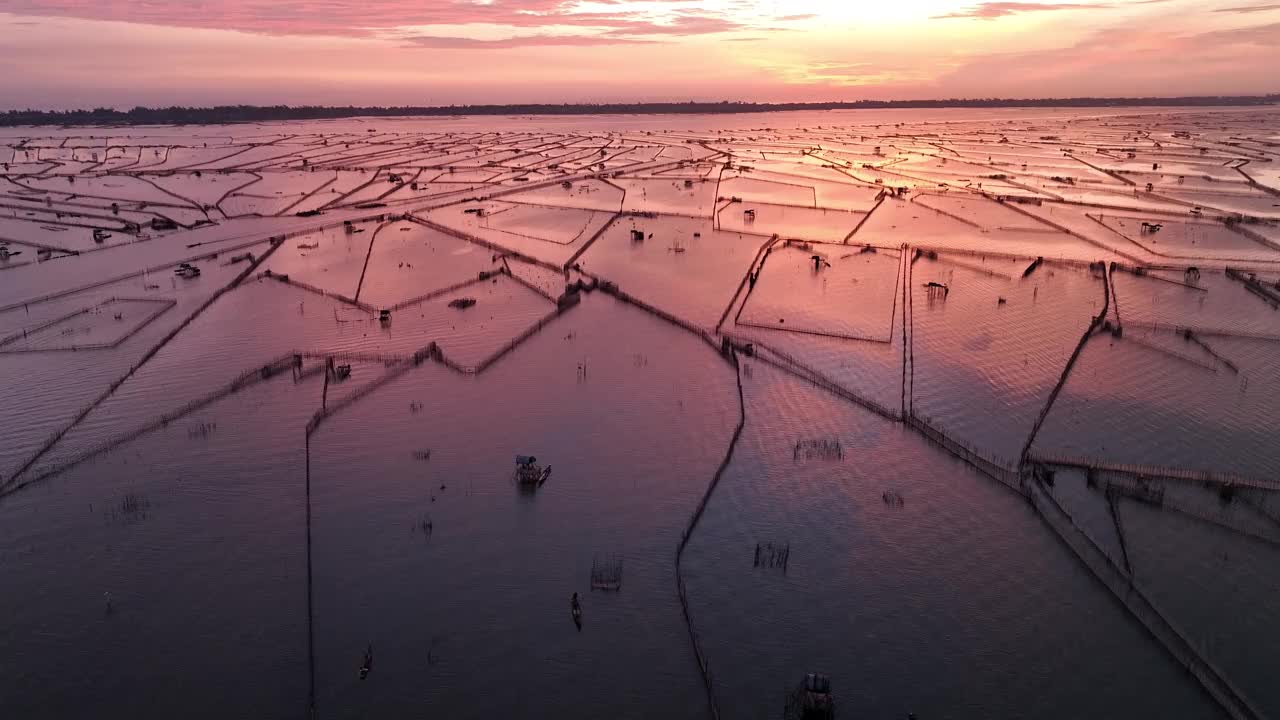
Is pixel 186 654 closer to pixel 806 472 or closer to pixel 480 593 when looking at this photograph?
pixel 480 593

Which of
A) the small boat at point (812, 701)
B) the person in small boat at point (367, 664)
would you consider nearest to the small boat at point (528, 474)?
the person in small boat at point (367, 664)

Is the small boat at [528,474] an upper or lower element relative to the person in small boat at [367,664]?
upper

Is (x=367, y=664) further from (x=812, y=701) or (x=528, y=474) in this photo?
(x=812, y=701)

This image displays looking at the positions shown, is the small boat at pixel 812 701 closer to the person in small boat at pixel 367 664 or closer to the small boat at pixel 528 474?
the person in small boat at pixel 367 664

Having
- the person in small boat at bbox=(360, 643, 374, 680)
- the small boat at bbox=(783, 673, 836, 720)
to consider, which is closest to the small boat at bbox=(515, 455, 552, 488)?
the person in small boat at bbox=(360, 643, 374, 680)

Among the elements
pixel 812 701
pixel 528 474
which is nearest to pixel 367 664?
pixel 528 474

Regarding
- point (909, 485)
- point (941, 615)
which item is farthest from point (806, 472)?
point (941, 615)

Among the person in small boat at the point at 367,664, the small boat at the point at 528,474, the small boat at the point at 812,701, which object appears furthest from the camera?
the small boat at the point at 528,474

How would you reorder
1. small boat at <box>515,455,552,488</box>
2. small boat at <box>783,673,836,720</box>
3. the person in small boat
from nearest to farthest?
1. small boat at <box>783,673,836,720</box>
2. the person in small boat
3. small boat at <box>515,455,552,488</box>

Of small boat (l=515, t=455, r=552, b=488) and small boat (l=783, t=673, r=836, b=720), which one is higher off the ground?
small boat (l=515, t=455, r=552, b=488)

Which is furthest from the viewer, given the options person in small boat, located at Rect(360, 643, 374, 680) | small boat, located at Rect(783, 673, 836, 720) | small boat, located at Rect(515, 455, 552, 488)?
small boat, located at Rect(515, 455, 552, 488)

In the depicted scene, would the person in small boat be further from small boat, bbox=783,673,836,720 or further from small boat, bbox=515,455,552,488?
small boat, bbox=783,673,836,720
